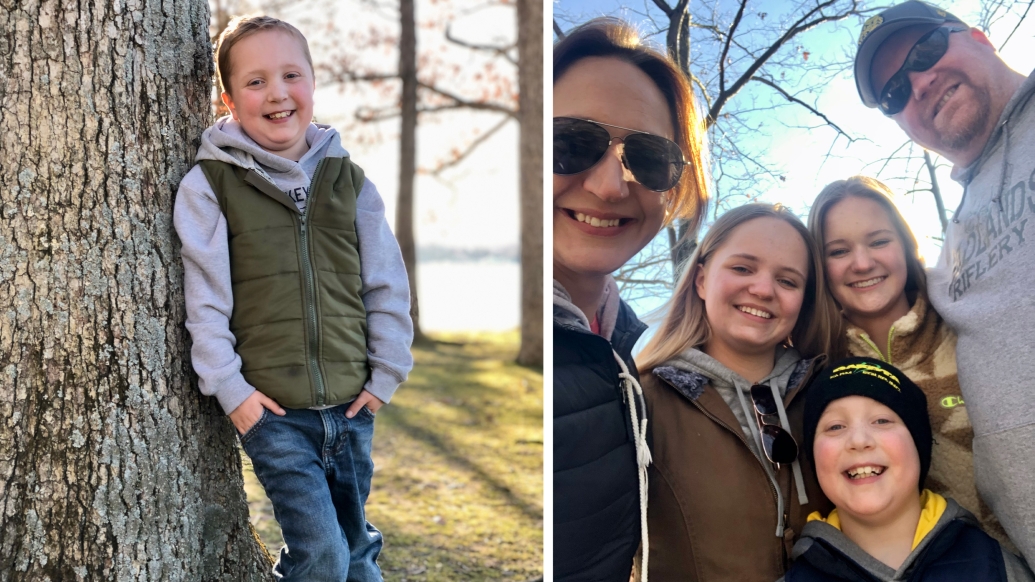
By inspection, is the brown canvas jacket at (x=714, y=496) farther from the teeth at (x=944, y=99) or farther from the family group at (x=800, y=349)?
the teeth at (x=944, y=99)

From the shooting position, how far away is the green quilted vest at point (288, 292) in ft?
5.92

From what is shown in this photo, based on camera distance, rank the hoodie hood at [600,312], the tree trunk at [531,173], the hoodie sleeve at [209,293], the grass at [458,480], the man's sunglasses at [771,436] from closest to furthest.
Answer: the hoodie sleeve at [209,293] < the man's sunglasses at [771,436] < the hoodie hood at [600,312] < the grass at [458,480] < the tree trunk at [531,173]

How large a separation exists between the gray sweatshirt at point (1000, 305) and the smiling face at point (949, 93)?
5 cm

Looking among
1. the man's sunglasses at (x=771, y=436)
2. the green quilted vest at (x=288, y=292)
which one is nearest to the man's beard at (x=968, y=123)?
the man's sunglasses at (x=771, y=436)

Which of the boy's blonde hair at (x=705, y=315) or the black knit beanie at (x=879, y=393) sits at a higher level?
the boy's blonde hair at (x=705, y=315)

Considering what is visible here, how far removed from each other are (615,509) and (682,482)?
0.57 feet

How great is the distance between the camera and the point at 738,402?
193 cm

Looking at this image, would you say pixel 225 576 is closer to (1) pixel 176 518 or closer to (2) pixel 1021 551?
(1) pixel 176 518

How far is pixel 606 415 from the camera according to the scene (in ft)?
6.50

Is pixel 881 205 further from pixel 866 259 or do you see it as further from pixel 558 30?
pixel 558 30

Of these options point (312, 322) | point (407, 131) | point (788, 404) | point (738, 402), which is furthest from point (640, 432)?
point (407, 131)

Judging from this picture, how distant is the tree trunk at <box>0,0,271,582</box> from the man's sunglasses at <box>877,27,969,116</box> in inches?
64.8

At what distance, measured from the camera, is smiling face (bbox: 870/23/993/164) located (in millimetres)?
1787

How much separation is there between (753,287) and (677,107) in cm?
46
